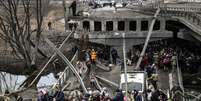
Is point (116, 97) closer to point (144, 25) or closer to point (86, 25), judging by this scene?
point (144, 25)

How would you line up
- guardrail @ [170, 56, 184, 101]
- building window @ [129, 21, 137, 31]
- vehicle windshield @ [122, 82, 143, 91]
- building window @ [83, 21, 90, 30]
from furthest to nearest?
building window @ [83, 21, 90, 30], building window @ [129, 21, 137, 31], guardrail @ [170, 56, 184, 101], vehicle windshield @ [122, 82, 143, 91]

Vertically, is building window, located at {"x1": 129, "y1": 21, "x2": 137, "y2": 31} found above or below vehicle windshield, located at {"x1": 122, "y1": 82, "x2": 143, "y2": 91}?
below

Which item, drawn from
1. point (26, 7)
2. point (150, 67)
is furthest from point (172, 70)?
point (26, 7)

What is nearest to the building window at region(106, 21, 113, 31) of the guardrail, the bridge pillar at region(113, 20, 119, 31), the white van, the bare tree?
the bridge pillar at region(113, 20, 119, 31)

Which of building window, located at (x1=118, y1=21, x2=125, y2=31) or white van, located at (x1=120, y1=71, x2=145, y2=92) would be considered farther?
building window, located at (x1=118, y1=21, x2=125, y2=31)

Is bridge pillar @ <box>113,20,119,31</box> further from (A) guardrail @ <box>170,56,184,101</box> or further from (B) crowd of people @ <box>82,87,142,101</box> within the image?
(B) crowd of people @ <box>82,87,142,101</box>

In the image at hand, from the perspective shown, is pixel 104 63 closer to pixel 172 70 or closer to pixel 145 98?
pixel 172 70

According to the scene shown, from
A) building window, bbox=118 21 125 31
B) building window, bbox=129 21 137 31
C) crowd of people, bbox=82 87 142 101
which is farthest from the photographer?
building window, bbox=118 21 125 31

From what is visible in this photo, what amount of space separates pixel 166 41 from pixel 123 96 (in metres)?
25.1

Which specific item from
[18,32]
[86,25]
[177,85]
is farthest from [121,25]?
[177,85]

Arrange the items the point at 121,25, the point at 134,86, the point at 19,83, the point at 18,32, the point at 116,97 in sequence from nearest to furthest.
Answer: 1. the point at 116,97
2. the point at 134,86
3. the point at 19,83
4. the point at 121,25
5. the point at 18,32

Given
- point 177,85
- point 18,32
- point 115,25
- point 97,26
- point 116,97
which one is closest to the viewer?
point 116,97

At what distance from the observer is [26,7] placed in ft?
158

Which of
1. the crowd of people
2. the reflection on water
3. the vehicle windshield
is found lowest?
the reflection on water
